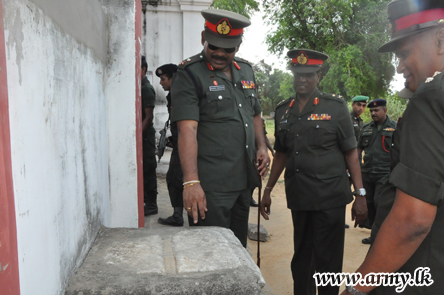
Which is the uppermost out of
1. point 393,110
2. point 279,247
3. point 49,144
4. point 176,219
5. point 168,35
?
point 168,35

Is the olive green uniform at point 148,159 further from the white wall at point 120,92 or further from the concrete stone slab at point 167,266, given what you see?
the concrete stone slab at point 167,266

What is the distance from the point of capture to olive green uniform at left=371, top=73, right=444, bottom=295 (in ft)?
3.48

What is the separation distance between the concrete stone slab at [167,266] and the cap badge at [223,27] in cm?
110

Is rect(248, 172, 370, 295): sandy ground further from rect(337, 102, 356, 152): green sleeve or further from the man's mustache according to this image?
the man's mustache

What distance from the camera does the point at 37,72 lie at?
1.03 meters

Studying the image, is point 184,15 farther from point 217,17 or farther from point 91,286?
point 91,286

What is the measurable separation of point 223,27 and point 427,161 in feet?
4.60

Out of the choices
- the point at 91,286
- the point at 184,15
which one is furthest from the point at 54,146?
the point at 184,15

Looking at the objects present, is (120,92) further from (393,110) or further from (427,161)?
(393,110)

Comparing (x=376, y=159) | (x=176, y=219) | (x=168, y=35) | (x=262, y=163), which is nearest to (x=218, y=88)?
(x=262, y=163)

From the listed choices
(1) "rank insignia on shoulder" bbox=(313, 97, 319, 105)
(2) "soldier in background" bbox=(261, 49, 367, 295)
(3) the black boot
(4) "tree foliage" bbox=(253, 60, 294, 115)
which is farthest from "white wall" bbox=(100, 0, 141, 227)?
(4) "tree foliage" bbox=(253, 60, 294, 115)

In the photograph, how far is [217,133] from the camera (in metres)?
2.17

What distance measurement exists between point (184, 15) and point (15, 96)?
6.02 metres

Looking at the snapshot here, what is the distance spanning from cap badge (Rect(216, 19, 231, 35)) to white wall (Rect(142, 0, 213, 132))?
4.47 m
